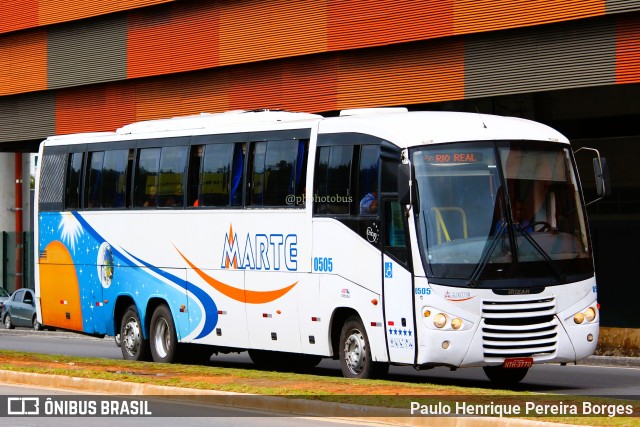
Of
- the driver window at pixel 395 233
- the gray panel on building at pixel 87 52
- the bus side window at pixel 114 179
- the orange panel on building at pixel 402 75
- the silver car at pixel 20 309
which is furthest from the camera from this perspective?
the silver car at pixel 20 309

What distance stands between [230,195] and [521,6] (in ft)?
28.5

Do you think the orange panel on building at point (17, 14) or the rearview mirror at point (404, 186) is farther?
the orange panel on building at point (17, 14)

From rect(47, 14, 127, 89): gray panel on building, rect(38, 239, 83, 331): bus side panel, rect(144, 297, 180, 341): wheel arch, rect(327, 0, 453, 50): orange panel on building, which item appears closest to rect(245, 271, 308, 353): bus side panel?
rect(144, 297, 180, 341): wheel arch

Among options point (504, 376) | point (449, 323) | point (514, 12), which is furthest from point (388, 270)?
point (514, 12)

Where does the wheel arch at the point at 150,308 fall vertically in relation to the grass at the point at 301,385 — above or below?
above

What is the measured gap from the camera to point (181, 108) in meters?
37.2

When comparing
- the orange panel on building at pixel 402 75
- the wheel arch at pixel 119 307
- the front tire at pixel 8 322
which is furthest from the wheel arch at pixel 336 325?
the front tire at pixel 8 322

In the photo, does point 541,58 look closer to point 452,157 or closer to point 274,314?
point 274,314

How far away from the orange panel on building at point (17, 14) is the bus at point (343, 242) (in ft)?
59.6

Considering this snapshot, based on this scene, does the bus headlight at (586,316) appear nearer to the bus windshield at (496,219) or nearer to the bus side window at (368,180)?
the bus windshield at (496,219)

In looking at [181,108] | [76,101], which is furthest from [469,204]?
[76,101]

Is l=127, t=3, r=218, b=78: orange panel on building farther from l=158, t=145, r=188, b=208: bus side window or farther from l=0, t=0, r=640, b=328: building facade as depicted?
l=158, t=145, r=188, b=208: bus side window

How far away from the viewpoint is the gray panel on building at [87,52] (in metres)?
39.1

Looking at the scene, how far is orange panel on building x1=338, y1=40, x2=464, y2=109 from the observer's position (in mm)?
29547
